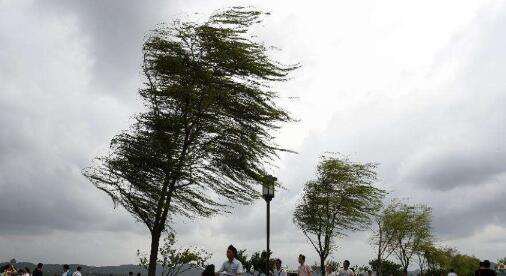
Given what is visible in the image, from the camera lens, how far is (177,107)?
2138 centimetres

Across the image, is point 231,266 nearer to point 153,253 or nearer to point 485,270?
point 485,270

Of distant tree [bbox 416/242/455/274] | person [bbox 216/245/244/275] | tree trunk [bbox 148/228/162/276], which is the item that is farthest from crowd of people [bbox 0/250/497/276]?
distant tree [bbox 416/242/455/274]

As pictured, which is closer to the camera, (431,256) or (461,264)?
(431,256)

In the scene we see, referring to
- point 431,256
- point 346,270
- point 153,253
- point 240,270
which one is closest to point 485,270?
point 346,270

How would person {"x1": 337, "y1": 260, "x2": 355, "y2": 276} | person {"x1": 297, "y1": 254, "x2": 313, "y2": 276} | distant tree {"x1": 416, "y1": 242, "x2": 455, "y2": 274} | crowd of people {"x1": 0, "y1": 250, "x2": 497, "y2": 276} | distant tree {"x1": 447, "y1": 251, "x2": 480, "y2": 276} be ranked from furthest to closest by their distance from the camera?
distant tree {"x1": 447, "y1": 251, "x2": 480, "y2": 276}
distant tree {"x1": 416, "y1": 242, "x2": 455, "y2": 274}
person {"x1": 337, "y1": 260, "x2": 355, "y2": 276}
person {"x1": 297, "y1": 254, "x2": 313, "y2": 276}
crowd of people {"x1": 0, "y1": 250, "x2": 497, "y2": 276}

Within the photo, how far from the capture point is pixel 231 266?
410 inches

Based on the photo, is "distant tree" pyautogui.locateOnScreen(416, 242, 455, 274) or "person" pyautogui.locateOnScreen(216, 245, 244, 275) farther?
"distant tree" pyautogui.locateOnScreen(416, 242, 455, 274)

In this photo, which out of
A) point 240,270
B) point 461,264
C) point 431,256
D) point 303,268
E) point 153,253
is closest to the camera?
point 240,270

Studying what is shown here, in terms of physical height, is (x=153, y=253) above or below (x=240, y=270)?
above

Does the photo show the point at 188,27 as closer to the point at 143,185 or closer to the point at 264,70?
the point at 264,70

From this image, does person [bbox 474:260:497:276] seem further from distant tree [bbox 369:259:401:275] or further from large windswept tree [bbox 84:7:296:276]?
distant tree [bbox 369:259:401:275]

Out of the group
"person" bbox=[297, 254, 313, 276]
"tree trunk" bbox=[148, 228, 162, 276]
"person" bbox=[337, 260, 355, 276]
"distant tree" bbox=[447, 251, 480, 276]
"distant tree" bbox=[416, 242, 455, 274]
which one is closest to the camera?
"person" bbox=[297, 254, 313, 276]

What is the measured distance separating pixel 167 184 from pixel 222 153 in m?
2.57

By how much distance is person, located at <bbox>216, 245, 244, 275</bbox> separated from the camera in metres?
10.3
